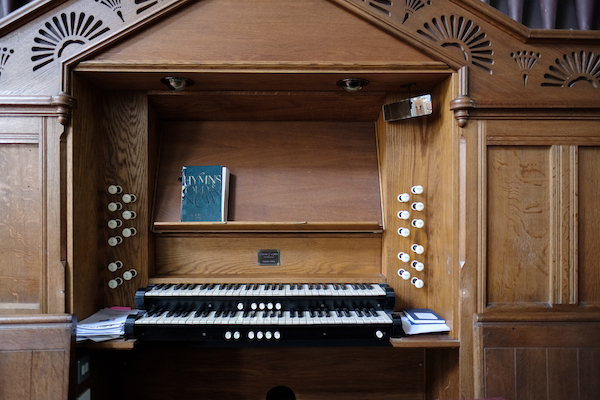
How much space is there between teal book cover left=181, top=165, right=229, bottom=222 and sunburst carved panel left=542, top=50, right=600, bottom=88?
6.49ft

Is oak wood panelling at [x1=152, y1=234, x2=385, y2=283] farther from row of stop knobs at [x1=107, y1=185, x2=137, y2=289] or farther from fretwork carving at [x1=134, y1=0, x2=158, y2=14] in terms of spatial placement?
fretwork carving at [x1=134, y1=0, x2=158, y2=14]

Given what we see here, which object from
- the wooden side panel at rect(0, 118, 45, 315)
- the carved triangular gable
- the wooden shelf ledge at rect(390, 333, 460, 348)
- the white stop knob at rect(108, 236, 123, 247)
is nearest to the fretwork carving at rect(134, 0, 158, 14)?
the carved triangular gable

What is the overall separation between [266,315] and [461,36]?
1.90 m

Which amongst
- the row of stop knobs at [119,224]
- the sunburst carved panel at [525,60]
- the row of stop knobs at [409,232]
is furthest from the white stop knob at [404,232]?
the row of stop knobs at [119,224]

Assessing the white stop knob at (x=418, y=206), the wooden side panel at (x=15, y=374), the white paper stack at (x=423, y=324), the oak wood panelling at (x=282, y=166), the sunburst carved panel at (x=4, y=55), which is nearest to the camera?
the wooden side panel at (x=15, y=374)

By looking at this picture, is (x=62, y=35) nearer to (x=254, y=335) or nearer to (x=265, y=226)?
(x=265, y=226)

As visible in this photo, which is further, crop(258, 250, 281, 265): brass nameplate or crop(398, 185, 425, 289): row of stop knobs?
crop(258, 250, 281, 265): brass nameplate

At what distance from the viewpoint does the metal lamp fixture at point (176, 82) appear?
77.5 inches

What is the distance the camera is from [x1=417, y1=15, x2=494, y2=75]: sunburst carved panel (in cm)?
189

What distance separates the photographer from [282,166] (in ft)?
7.86

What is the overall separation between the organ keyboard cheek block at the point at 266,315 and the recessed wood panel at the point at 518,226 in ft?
2.03

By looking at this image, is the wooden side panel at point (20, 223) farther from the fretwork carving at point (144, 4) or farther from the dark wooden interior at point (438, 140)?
the fretwork carving at point (144, 4)

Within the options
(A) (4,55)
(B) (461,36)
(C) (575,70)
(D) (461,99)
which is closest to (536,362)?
(D) (461,99)

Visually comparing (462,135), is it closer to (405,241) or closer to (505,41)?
(505,41)
